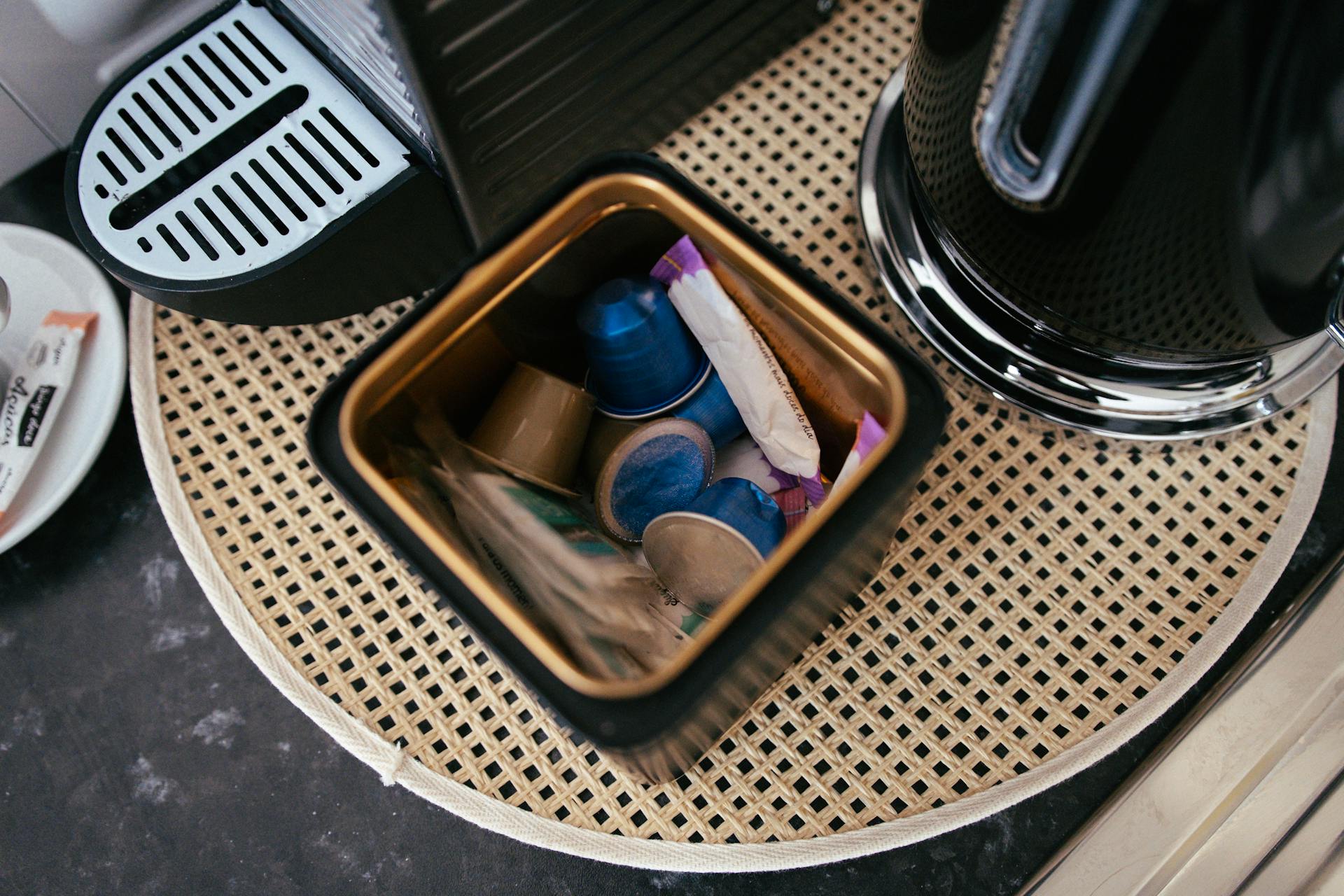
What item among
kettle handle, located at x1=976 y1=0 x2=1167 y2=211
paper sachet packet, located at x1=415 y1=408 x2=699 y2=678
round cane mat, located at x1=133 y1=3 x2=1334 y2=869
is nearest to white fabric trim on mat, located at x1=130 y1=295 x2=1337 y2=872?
round cane mat, located at x1=133 y1=3 x2=1334 y2=869

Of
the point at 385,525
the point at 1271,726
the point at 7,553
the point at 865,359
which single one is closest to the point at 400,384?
the point at 385,525

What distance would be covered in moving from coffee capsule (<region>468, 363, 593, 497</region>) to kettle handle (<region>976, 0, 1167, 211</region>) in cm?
18

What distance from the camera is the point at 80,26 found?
47 cm

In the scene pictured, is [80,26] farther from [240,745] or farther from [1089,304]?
[1089,304]

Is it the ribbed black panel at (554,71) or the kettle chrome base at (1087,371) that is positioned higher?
the ribbed black panel at (554,71)

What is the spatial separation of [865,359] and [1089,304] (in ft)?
0.33

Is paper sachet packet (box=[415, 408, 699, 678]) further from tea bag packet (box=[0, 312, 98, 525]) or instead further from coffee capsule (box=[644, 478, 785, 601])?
tea bag packet (box=[0, 312, 98, 525])

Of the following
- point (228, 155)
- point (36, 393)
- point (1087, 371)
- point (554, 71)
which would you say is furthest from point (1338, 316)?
point (36, 393)

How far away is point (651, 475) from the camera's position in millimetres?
375

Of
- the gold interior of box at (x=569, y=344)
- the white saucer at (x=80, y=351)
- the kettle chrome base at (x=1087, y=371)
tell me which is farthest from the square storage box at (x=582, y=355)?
the white saucer at (x=80, y=351)

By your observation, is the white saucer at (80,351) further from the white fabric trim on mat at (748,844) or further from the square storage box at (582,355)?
the square storage box at (582,355)

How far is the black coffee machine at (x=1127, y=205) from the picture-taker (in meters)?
0.26

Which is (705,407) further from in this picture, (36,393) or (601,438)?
(36,393)

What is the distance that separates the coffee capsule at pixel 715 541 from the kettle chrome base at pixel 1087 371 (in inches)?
5.6
